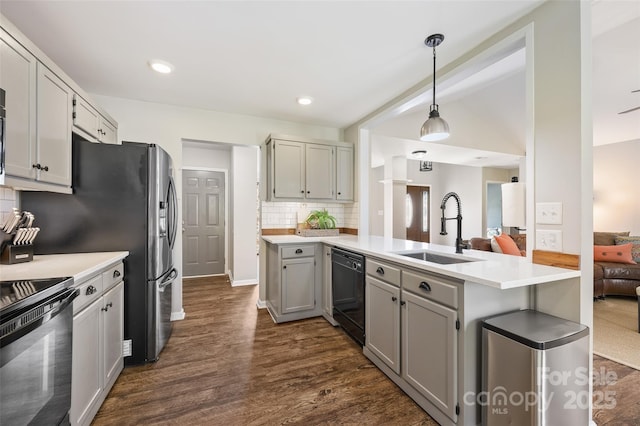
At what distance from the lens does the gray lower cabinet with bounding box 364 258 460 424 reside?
1485 mm

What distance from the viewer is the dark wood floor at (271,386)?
1642mm

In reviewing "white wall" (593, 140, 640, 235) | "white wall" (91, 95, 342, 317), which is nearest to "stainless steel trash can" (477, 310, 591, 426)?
"white wall" (91, 95, 342, 317)

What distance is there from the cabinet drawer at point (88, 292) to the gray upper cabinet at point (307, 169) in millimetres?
1962

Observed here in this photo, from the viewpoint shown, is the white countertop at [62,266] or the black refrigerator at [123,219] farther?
the black refrigerator at [123,219]

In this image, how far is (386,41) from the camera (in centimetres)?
198

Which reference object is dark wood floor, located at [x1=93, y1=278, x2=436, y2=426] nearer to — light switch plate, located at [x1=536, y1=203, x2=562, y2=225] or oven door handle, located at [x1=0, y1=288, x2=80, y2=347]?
oven door handle, located at [x1=0, y1=288, x2=80, y2=347]

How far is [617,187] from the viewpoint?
16.7 ft

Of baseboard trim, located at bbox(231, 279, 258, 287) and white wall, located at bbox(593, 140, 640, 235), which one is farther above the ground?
white wall, located at bbox(593, 140, 640, 235)

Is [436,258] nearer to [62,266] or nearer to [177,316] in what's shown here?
[62,266]

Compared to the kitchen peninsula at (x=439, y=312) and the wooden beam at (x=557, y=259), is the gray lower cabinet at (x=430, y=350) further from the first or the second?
the wooden beam at (x=557, y=259)

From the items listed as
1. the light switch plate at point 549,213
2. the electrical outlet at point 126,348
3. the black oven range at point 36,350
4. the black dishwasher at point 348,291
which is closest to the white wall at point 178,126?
the electrical outlet at point 126,348

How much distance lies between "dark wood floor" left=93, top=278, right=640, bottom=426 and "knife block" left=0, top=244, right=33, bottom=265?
1056 mm

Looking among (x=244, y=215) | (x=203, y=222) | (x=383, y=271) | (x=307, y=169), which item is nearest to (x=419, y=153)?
(x=307, y=169)

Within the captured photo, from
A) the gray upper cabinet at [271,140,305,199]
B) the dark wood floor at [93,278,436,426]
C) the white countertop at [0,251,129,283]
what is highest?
the gray upper cabinet at [271,140,305,199]
